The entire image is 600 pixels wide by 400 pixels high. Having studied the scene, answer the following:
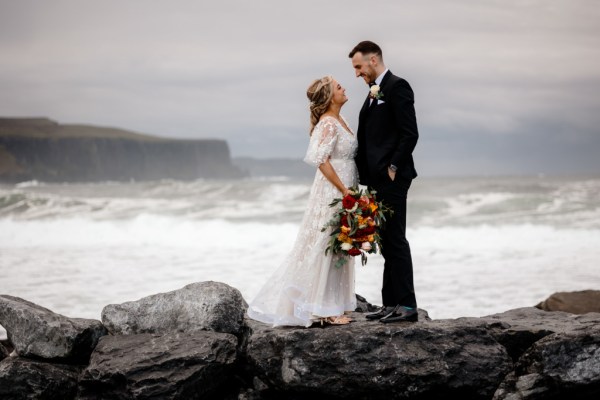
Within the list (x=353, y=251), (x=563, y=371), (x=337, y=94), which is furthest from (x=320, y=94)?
(x=563, y=371)

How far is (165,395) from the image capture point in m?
6.24

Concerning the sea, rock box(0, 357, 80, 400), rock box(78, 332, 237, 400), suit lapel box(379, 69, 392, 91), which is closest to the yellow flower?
suit lapel box(379, 69, 392, 91)

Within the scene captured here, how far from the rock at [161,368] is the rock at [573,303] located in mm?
4929

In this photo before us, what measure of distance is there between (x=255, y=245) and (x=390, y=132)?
17.6 metres

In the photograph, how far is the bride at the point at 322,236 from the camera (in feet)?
20.5

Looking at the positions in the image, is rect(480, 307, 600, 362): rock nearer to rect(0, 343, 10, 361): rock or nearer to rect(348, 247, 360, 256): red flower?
rect(348, 247, 360, 256): red flower

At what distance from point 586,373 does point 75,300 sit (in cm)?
902

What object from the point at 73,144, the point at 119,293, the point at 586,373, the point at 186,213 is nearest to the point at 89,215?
the point at 186,213

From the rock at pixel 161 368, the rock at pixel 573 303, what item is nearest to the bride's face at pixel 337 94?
the rock at pixel 161 368

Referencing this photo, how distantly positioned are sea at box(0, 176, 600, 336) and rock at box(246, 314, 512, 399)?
5529 mm

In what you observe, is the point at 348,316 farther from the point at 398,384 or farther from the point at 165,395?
the point at 165,395

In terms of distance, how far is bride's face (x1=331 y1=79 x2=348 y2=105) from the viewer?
6.23 m

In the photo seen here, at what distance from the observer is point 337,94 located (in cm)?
625

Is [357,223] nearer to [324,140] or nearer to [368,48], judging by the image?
[324,140]
